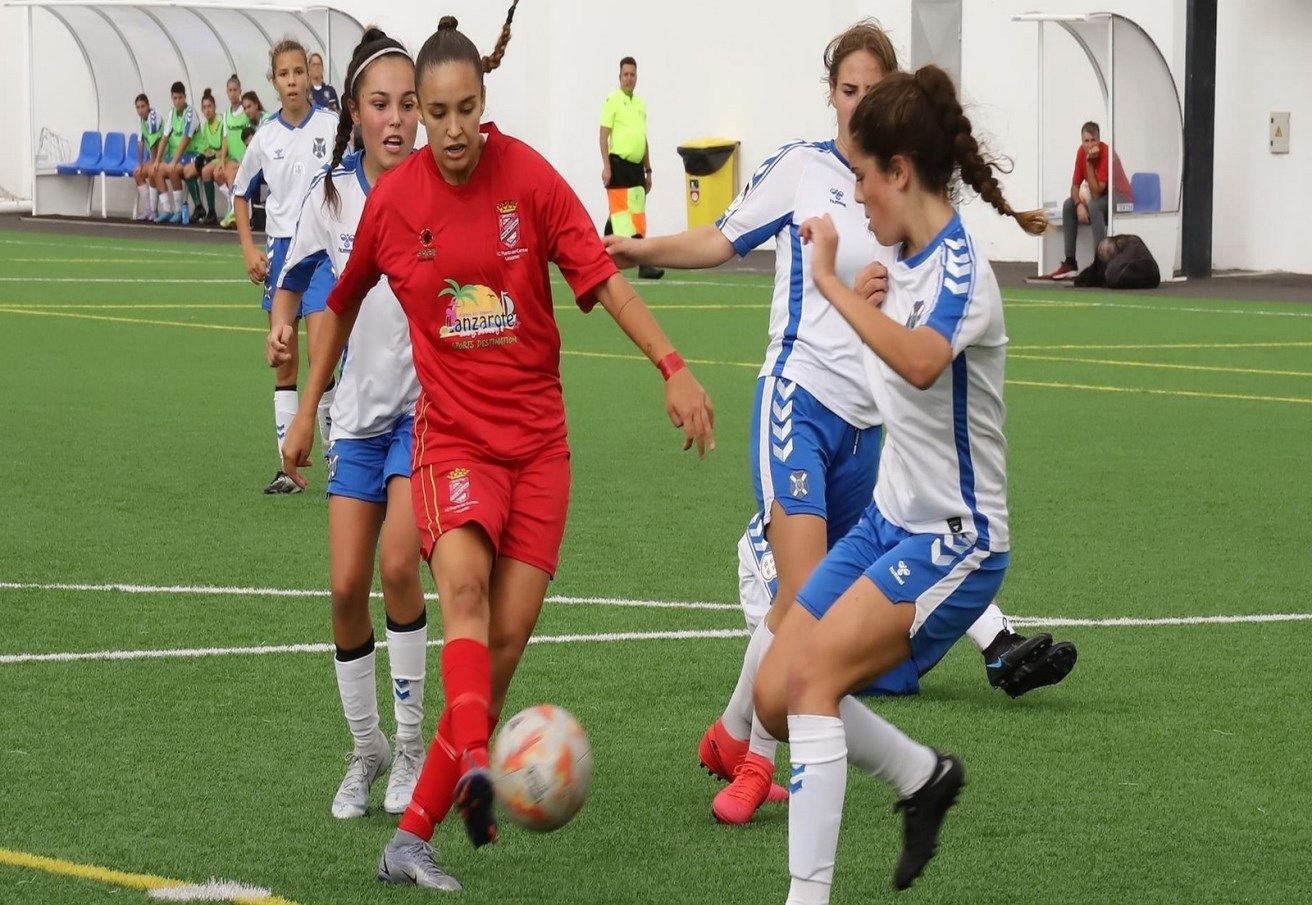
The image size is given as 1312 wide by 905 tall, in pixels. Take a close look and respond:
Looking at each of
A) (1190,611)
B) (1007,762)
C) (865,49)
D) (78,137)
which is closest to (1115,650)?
(1190,611)

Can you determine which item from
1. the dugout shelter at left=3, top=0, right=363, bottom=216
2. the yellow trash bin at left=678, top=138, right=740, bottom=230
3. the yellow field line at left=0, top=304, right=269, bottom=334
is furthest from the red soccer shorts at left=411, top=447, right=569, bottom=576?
the dugout shelter at left=3, top=0, right=363, bottom=216

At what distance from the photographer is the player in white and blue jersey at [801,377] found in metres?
5.96

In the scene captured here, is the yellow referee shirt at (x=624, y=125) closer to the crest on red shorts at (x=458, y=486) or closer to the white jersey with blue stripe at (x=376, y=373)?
the white jersey with blue stripe at (x=376, y=373)

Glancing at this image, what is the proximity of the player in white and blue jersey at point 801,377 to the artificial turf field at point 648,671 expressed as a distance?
1.38ft

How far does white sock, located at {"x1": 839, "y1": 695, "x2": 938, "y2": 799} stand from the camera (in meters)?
4.85

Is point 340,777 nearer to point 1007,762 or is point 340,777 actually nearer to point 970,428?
point 1007,762

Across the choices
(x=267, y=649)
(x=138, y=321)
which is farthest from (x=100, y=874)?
(x=138, y=321)

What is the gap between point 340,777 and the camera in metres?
6.09

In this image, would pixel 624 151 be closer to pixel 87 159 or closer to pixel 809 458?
pixel 87 159

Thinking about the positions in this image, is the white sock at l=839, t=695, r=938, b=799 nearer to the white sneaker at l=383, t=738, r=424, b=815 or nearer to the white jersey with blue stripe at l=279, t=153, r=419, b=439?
the white sneaker at l=383, t=738, r=424, b=815

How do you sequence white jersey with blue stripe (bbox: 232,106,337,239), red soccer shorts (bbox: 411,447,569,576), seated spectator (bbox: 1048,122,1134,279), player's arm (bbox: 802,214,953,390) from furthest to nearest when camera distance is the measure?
seated spectator (bbox: 1048,122,1134,279), white jersey with blue stripe (bbox: 232,106,337,239), red soccer shorts (bbox: 411,447,569,576), player's arm (bbox: 802,214,953,390)

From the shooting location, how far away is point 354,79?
19.3ft

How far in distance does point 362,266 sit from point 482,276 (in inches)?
13.5

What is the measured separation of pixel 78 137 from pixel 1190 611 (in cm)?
3693
